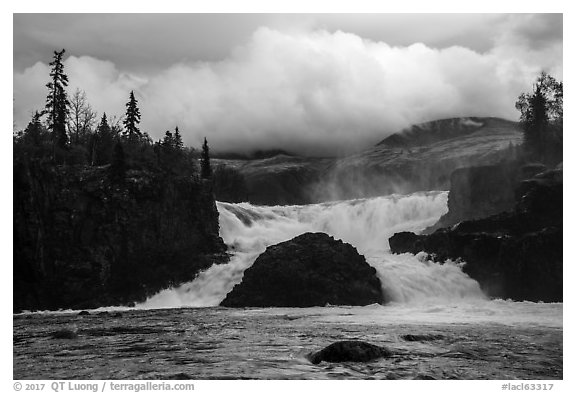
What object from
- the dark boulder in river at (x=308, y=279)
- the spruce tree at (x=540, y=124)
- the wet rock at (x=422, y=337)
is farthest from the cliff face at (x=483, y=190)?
the wet rock at (x=422, y=337)

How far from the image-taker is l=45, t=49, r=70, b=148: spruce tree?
2153 cm

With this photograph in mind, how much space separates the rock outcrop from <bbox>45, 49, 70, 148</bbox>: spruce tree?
22028mm

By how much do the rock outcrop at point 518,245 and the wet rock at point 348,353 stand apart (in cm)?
1574

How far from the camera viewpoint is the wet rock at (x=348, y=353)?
12.9m

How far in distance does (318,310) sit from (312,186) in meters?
48.4

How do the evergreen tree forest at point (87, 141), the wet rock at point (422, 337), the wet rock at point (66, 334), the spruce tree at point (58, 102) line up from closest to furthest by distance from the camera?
the wet rock at point (422, 337) < the wet rock at point (66, 334) < the spruce tree at point (58, 102) < the evergreen tree forest at point (87, 141)

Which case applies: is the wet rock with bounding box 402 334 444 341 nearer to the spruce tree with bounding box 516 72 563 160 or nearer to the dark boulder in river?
the dark boulder in river

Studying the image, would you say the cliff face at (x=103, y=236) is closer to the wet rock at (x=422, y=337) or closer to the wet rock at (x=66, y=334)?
the wet rock at (x=66, y=334)

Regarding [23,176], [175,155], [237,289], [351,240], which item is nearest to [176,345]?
[237,289]

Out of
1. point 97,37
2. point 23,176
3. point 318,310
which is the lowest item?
point 318,310

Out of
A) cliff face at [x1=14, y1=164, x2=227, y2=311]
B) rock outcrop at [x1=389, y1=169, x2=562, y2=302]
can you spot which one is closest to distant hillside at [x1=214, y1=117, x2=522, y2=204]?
cliff face at [x1=14, y1=164, x2=227, y2=311]

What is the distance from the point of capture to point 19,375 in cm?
1269

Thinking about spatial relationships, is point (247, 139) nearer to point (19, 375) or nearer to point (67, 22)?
point (67, 22)

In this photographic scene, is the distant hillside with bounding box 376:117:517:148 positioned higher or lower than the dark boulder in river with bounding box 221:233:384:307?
higher
